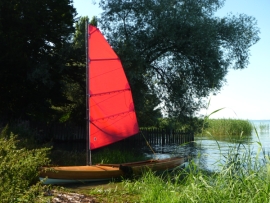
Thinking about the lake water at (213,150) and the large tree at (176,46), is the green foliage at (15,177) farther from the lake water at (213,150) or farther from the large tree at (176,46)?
the large tree at (176,46)

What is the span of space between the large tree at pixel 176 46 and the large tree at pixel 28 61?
10.8 feet

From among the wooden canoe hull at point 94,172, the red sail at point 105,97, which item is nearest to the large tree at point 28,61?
the red sail at point 105,97

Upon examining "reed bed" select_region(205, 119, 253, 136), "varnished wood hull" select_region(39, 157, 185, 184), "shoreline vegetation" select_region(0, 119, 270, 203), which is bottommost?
"varnished wood hull" select_region(39, 157, 185, 184)

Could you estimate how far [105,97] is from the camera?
1115 cm

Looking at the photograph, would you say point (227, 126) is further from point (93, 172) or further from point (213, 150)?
point (93, 172)

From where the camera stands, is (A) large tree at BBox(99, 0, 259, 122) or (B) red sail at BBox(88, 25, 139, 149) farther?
(A) large tree at BBox(99, 0, 259, 122)

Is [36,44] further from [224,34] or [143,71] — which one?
[224,34]

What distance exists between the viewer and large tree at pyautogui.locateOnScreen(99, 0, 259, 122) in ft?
64.2

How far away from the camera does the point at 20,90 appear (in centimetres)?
2061

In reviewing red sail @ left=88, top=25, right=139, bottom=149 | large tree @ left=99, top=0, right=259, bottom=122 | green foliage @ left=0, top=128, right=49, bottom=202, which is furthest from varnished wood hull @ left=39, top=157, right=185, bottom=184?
large tree @ left=99, top=0, right=259, bottom=122

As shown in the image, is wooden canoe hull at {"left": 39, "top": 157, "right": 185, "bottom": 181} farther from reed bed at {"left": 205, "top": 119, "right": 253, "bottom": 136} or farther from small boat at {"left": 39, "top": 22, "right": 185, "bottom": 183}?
reed bed at {"left": 205, "top": 119, "right": 253, "bottom": 136}

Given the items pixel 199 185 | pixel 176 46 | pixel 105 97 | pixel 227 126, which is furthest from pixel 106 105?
pixel 227 126

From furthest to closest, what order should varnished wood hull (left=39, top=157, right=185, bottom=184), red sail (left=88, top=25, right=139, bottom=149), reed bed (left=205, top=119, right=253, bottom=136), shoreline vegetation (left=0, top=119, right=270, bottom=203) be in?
reed bed (left=205, top=119, right=253, bottom=136)
red sail (left=88, top=25, right=139, bottom=149)
varnished wood hull (left=39, top=157, right=185, bottom=184)
shoreline vegetation (left=0, top=119, right=270, bottom=203)

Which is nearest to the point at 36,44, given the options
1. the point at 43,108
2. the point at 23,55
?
the point at 23,55
